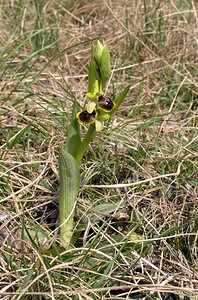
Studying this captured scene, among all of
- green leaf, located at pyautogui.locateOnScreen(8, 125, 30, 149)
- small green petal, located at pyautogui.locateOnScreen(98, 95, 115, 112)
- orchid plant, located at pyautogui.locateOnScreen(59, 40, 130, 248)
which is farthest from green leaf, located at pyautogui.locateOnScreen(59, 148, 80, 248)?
green leaf, located at pyautogui.locateOnScreen(8, 125, 30, 149)

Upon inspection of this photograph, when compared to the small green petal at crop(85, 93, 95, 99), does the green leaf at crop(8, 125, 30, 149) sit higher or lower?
lower

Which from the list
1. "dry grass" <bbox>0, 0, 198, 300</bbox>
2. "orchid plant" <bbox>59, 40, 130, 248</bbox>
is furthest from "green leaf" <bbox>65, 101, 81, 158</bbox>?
"dry grass" <bbox>0, 0, 198, 300</bbox>

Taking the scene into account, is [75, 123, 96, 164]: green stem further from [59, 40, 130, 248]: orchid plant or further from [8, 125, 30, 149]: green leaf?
[8, 125, 30, 149]: green leaf

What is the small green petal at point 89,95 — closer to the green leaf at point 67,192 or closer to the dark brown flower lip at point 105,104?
the dark brown flower lip at point 105,104

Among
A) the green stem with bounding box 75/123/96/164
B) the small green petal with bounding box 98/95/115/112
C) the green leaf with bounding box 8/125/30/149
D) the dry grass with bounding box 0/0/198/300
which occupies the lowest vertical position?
the dry grass with bounding box 0/0/198/300

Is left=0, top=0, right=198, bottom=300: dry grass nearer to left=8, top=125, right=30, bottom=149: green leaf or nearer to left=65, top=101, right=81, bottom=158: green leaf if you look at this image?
left=8, top=125, right=30, bottom=149: green leaf

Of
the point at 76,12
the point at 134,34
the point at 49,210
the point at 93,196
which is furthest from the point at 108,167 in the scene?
the point at 76,12

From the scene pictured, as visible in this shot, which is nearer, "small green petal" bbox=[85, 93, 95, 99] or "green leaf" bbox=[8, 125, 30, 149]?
"small green petal" bbox=[85, 93, 95, 99]
